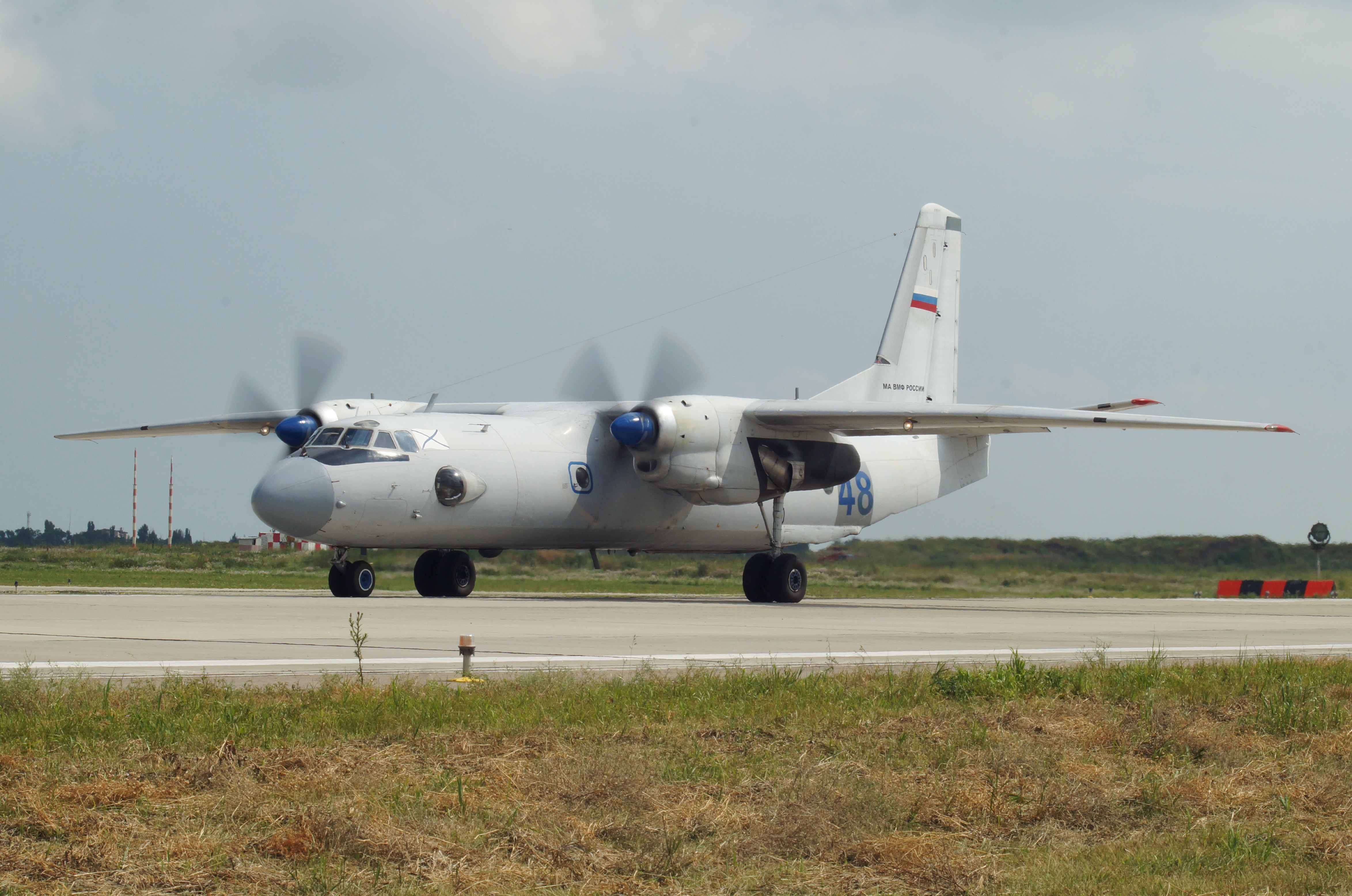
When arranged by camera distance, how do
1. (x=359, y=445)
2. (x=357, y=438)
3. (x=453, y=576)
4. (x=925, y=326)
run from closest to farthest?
(x=359, y=445) → (x=357, y=438) → (x=453, y=576) → (x=925, y=326)

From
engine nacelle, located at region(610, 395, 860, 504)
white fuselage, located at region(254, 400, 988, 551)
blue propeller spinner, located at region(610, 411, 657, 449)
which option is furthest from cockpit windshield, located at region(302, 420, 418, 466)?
engine nacelle, located at region(610, 395, 860, 504)

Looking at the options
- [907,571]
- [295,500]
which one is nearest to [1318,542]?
[907,571]

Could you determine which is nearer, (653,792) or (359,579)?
(653,792)

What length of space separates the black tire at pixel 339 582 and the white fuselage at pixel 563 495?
28.2 inches

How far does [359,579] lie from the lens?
22172 mm

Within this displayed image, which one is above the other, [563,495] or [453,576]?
[563,495]

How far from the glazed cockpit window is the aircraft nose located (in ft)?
3.26

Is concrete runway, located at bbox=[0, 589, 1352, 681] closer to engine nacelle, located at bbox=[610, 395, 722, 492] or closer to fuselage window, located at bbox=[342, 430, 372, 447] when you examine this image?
engine nacelle, located at bbox=[610, 395, 722, 492]

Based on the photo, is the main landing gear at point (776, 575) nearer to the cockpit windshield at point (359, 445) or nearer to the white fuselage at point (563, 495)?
the white fuselage at point (563, 495)

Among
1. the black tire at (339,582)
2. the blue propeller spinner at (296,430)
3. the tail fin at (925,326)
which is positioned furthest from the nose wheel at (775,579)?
the blue propeller spinner at (296,430)

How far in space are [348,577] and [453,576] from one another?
8.08ft

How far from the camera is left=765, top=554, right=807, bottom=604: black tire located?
2520cm

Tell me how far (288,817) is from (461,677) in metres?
3.75

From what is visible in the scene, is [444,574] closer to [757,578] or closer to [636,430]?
Result: [636,430]
